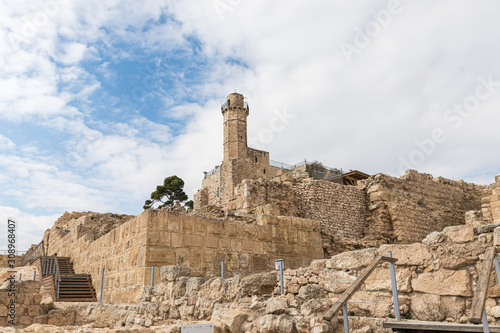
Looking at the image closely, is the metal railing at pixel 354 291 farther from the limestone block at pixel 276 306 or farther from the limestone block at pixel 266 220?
the limestone block at pixel 266 220

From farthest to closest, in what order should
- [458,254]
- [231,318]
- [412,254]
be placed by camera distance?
[231,318] → [412,254] → [458,254]

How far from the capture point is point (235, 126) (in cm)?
4188

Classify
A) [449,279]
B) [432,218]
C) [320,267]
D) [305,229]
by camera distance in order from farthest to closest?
1. [432,218]
2. [305,229]
3. [320,267]
4. [449,279]

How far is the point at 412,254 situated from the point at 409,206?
1540cm

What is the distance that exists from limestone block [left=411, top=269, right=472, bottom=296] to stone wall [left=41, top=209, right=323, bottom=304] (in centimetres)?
596

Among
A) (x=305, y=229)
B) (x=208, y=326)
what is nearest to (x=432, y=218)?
(x=305, y=229)

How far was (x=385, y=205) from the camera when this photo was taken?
733 inches

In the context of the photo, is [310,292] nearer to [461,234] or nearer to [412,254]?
[412,254]

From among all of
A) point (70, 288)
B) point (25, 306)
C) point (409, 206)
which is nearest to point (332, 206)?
point (409, 206)

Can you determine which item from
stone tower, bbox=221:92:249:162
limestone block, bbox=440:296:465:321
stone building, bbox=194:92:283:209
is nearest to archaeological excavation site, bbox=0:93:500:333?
limestone block, bbox=440:296:465:321

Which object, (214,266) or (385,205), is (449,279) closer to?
(214,266)

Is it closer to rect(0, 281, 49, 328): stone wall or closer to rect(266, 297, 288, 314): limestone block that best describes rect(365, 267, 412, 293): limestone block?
rect(266, 297, 288, 314): limestone block

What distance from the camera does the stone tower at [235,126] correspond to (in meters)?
41.2

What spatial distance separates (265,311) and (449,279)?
232cm
